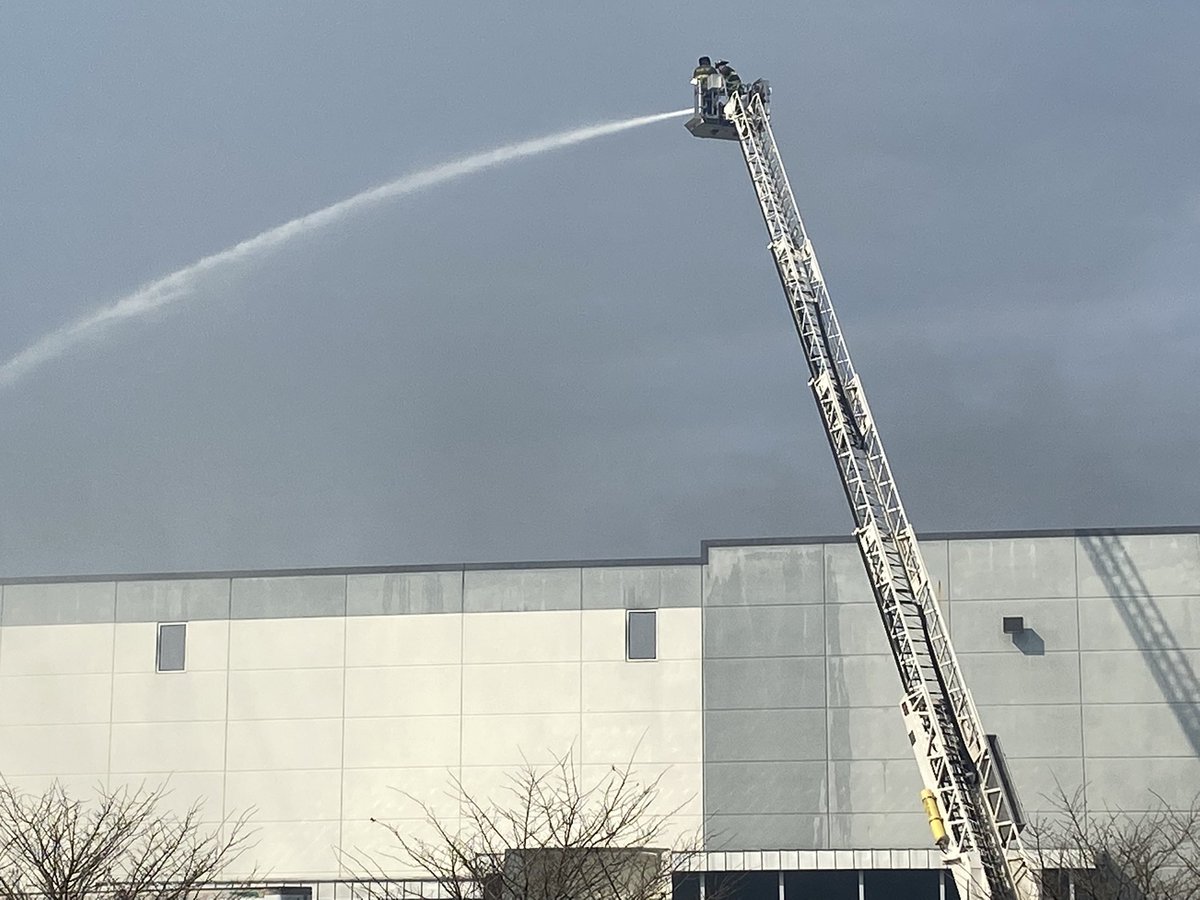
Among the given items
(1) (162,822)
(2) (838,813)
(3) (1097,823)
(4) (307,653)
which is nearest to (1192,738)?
(3) (1097,823)

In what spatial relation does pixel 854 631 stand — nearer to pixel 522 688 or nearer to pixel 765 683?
pixel 765 683

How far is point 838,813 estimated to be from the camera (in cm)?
5288

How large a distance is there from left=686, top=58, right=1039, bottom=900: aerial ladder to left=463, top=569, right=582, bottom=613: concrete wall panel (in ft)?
37.7

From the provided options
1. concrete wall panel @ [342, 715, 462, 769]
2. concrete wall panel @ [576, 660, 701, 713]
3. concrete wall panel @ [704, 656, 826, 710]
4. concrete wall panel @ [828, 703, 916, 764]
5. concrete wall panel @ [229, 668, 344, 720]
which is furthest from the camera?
concrete wall panel @ [229, 668, 344, 720]

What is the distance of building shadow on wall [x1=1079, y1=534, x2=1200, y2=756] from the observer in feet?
170

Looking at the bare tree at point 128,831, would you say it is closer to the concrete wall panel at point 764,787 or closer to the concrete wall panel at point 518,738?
the concrete wall panel at point 518,738

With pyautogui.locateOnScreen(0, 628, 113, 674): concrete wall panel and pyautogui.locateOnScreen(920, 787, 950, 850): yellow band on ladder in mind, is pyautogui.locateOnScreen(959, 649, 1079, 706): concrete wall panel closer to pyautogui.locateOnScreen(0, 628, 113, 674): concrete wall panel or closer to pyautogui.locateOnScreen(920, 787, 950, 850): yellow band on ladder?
pyautogui.locateOnScreen(920, 787, 950, 850): yellow band on ladder

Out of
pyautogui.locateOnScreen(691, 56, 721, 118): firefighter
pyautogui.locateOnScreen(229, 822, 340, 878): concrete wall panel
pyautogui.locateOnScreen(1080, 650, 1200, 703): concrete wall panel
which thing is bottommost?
pyautogui.locateOnScreen(229, 822, 340, 878): concrete wall panel

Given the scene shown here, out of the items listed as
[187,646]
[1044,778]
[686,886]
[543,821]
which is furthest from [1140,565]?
[187,646]

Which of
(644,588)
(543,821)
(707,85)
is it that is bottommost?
(543,821)

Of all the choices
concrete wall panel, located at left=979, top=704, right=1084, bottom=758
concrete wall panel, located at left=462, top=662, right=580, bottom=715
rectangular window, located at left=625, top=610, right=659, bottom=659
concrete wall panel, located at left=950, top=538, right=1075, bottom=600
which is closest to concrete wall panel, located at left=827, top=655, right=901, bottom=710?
concrete wall panel, located at left=979, top=704, right=1084, bottom=758

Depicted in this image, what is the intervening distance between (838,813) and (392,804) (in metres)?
12.9

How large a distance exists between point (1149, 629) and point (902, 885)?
9781 mm

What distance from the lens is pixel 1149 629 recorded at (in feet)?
171
